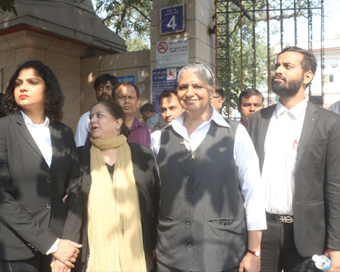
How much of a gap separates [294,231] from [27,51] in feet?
18.6

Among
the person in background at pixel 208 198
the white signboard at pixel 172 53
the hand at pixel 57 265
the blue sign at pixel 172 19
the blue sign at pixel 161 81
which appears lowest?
the hand at pixel 57 265

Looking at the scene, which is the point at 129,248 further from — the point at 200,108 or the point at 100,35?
the point at 100,35

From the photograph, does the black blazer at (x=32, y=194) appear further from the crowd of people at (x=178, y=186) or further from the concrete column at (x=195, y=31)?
the concrete column at (x=195, y=31)

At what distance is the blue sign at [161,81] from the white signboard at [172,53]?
0.11 meters

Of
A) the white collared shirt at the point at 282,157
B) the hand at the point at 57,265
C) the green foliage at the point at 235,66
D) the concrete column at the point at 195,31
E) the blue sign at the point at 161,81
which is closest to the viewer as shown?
the hand at the point at 57,265

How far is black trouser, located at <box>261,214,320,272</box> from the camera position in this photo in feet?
7.44

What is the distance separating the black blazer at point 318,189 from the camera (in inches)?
86.5

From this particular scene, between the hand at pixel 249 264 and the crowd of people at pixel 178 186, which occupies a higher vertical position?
the crowd of people at pixel 178 186

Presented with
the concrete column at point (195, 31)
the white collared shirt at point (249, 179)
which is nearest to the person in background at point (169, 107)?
the white collared shirt at point (249, 179)

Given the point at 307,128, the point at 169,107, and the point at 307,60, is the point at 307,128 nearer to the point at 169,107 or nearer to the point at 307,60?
the point at 307,60

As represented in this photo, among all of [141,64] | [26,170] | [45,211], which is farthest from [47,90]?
[141,64]

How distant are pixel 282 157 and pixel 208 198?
2.51 ft

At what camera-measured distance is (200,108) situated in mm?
2172

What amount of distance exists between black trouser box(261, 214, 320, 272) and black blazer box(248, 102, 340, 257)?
3.5 inches
